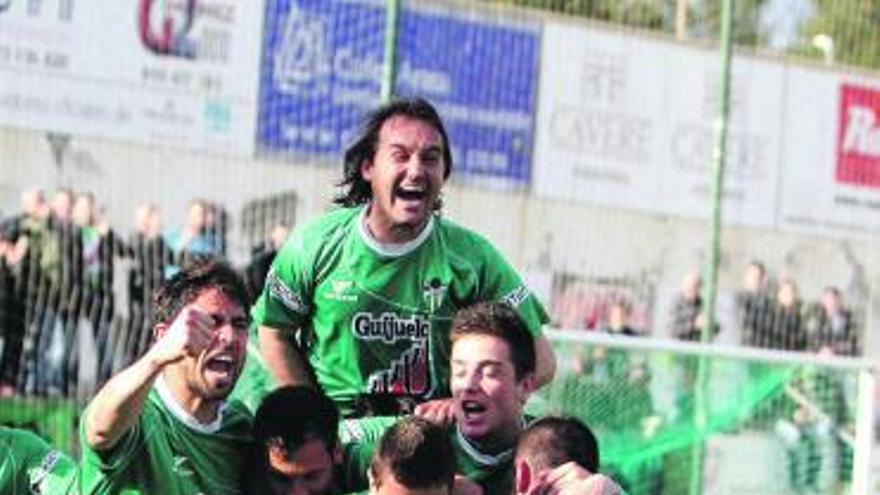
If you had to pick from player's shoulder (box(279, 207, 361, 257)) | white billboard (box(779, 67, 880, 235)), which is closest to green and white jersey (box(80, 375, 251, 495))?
player's shoulder (box(279, 207, 361, 257))

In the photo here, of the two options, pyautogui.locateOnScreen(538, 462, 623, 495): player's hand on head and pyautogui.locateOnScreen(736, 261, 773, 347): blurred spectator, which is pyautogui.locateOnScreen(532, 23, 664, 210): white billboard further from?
pyautogui.locateOnScreen(538, 462, 623, 495): player's hand on head

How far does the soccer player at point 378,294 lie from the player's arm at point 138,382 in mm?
1227

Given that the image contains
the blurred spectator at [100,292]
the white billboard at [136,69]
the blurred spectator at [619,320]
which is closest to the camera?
the blurred spectator at [100,292]

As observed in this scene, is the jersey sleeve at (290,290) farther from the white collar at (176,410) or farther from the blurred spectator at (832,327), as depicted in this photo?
the blurred spectator at (832,327)

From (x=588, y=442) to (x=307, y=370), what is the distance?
1348 millimetres

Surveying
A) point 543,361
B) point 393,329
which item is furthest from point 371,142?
point 543,361

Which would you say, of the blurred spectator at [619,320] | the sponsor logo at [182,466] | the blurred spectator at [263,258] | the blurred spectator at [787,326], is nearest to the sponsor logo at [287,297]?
the sponsor logo at [182,466]

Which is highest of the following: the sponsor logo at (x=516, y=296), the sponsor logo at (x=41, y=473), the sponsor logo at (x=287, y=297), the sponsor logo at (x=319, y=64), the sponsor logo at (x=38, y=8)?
the sponsor logo at (x=38, y=8)

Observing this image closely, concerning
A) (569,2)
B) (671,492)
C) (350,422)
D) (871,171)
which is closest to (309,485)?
(350,422)

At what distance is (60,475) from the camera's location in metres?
6.82

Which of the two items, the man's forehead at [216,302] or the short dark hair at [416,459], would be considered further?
the man's forehead at [216,302]

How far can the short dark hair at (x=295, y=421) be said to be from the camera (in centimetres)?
627

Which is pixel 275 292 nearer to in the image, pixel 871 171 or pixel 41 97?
pixel 41 97

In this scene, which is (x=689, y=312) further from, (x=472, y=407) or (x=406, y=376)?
(x=472, y=407)
